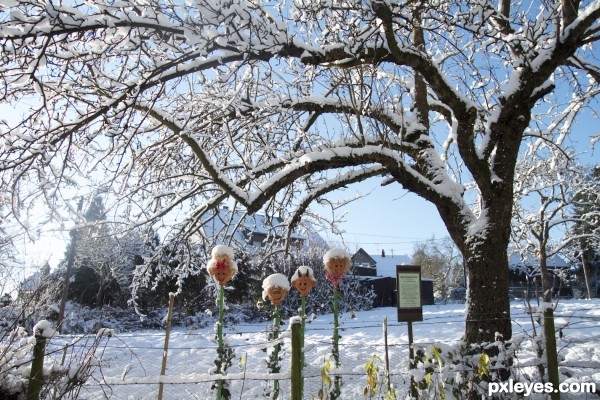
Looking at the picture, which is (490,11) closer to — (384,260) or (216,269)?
(216,269)

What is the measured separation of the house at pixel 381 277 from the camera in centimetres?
2720

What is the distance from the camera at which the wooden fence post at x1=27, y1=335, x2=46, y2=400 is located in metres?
3.05

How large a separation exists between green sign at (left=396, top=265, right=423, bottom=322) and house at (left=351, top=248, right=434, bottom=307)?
15.9 metres

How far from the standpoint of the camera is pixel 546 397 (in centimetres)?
379

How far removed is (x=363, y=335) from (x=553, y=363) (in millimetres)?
7476

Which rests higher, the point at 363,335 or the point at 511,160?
the point at 511,160

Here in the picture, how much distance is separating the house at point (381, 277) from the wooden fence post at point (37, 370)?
61.6 ft

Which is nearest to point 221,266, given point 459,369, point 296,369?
point 296,369

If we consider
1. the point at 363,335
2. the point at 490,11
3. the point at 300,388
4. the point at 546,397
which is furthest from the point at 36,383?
the point at 363,335

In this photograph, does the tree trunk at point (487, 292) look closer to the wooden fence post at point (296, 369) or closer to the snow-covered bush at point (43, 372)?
the wooden fence post at point (296, 369)

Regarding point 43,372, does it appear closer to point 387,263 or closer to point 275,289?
point 275,289

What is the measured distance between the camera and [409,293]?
16.6 ft

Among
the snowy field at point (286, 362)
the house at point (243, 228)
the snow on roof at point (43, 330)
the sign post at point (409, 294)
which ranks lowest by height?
the snowy field at point (286, 362)

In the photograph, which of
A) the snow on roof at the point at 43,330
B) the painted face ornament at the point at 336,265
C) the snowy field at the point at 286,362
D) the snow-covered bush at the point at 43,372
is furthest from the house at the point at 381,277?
the snow on roof at the point at 43,330
